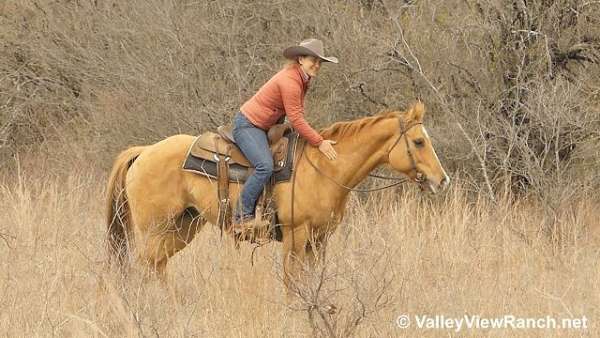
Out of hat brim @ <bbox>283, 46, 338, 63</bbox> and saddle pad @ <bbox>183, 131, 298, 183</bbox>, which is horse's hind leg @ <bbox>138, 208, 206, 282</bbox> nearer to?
saddle pad @ <bbox>183, 131, 298, 183</bbox>

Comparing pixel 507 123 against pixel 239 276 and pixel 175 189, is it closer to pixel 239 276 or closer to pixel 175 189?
pixel 175 189

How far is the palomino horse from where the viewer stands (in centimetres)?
726

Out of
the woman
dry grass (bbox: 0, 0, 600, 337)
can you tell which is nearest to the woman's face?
the woman

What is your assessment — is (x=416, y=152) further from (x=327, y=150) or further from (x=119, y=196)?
(x=119, y=196)

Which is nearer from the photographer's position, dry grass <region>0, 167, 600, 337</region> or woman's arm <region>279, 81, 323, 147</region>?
dry grass <region>0, 167, 600, 337</region>

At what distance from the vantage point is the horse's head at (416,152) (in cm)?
720

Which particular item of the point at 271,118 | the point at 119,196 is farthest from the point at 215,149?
the point at 119,196

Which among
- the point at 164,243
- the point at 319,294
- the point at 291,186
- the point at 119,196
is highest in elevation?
the point at 291,186

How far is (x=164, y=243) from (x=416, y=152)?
6.70ft

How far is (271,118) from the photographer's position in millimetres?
7527

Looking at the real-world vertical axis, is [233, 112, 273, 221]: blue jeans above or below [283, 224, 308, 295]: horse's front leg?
above

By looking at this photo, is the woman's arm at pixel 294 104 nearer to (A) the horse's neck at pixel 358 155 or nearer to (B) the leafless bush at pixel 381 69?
(A) the horse's neck at pixel 358 155

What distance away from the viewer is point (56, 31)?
12875mm

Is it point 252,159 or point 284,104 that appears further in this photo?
point 252,159
